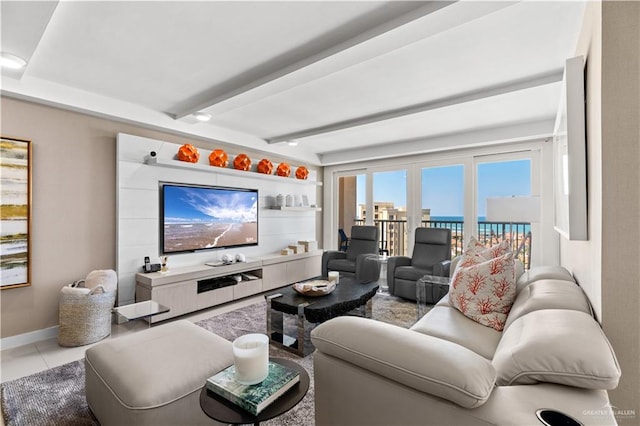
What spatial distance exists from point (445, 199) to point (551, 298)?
12.6 ft

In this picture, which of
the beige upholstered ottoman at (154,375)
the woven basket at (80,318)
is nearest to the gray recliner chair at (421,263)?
the beige upholstered ottoman at (154,375)

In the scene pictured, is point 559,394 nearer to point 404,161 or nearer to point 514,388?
point 514,388

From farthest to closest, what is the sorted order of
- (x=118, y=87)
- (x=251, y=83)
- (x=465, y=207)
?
(x=465, y=207) < (x=118, y=87) < (x=251, y=83)

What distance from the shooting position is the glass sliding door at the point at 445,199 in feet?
16.3

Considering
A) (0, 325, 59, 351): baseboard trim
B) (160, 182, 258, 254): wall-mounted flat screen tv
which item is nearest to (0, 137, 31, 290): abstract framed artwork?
(0, 325, 59, 351): baseboard trim

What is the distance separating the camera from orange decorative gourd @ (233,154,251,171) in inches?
175

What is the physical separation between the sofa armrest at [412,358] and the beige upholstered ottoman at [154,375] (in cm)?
70

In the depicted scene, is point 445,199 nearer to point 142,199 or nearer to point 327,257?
point 327,257

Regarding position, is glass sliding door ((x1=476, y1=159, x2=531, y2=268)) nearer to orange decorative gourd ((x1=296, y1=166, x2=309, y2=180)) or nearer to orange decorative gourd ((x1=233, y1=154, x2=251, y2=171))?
orange decorative gourd ((x1=296, y1=166, x2=309, y2=180))

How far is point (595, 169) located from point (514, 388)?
103cm

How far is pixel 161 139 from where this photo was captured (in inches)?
151

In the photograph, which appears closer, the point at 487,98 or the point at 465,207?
the point at 487,98

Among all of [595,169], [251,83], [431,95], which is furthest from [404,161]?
[595,169]

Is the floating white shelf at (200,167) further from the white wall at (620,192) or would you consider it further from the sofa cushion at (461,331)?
the white wall at (620,192)
